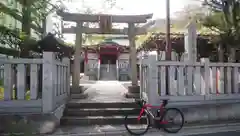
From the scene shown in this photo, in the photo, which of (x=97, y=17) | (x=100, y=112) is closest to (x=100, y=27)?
(x=97, y=17)

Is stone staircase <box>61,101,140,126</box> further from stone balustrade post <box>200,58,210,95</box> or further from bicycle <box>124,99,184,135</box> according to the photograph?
stone balustrade post <box>200,58,210,95</box>

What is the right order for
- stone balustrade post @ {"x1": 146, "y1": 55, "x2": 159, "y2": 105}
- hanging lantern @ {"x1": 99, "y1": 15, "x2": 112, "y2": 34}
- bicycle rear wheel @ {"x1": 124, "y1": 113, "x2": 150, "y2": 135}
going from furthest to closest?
hanging lantern @ {"x1": 99, "y1": 15, "x2": 112, "y2": 34}
stone balustrade post @ {"x1": 146, "y1": 55, "x2": 159, "y2": 105}
bicycle rear wheel @ {"x1": 124, "y1": 113, "x2": 150, "y2": 135}

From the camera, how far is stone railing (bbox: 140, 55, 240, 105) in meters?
7.20

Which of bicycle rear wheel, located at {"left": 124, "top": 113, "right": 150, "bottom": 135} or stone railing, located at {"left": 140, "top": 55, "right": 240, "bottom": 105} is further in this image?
stone railing, located at {"left": 140, "top": 55, "right": 240, "bottom": 105}

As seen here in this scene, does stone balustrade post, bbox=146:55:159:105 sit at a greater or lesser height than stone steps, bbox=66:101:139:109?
greater

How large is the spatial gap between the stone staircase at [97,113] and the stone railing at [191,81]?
1094 mm

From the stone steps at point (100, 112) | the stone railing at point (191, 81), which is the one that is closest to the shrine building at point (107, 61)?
the stone steps at point (100, 112)

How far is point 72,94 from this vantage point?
32.3 feet

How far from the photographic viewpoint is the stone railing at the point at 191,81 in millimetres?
7199

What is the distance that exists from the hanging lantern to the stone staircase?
378cm

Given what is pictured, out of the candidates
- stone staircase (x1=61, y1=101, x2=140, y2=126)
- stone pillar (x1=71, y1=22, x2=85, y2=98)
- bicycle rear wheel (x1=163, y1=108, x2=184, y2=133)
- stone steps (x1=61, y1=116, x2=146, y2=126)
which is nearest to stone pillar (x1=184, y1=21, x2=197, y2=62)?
bicycle rear wheel (x1=163, y1=108, x2=184, y2=133)

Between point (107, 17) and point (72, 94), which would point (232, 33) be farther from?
point (72, 94)

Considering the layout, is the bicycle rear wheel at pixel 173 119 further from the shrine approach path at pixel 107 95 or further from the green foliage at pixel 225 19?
the green foliage at pixel 225 19

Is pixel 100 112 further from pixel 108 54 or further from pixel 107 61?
pixel 107 61
